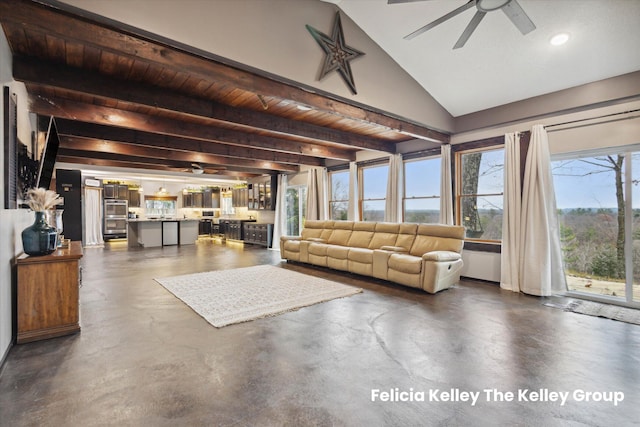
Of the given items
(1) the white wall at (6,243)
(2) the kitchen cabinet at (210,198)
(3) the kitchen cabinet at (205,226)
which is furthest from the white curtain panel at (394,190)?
(3) the kitchen cabinet at (205,226)

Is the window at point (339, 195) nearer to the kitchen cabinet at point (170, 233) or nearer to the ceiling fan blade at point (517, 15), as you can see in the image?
the ceiling fan blade at point (517, 15)

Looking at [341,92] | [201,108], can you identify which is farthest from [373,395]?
[201,108]

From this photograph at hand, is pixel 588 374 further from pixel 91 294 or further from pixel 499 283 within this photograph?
pixel 91 294

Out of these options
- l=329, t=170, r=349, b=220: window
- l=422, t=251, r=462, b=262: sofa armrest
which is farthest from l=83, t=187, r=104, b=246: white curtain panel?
l=422, t=251, r=462, b=262: sofa armrest

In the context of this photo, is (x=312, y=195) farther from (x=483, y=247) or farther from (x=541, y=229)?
(x=541, y=229)

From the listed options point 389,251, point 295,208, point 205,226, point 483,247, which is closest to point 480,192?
point 483,247

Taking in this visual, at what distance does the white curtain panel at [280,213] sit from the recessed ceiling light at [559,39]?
7364 millimetres

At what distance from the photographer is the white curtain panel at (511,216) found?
14.6 feet

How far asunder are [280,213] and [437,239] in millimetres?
5665

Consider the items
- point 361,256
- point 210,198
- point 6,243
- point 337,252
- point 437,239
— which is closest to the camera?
point 6,243

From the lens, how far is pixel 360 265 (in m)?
5.16

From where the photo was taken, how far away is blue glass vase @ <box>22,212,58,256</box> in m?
2.75

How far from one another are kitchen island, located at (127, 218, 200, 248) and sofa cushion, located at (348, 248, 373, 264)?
7.22 metres

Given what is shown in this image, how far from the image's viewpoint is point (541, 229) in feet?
13.7
